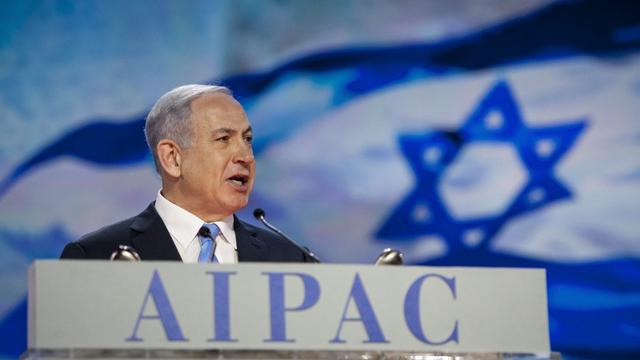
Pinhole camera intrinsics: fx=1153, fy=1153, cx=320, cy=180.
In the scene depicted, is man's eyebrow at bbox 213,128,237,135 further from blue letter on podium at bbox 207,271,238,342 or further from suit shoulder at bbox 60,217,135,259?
blue letter on podium at bbox 207,271,238,342

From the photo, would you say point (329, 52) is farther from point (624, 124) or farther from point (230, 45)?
point (624, 124)

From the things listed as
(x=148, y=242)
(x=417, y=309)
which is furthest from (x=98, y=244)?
(x=417, y=309)

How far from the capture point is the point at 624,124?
4.87 meters

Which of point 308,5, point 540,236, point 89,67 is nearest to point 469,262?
point 540,236

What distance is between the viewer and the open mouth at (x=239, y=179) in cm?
331

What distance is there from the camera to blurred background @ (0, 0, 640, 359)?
4.57 meters

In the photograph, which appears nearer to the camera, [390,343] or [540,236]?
[390,343]

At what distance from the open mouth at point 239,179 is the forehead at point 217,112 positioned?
0.14 metres

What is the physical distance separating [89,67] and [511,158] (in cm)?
176

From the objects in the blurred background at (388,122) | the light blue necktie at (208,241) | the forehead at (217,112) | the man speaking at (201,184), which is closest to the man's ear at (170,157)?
the man speaking at (201,184)

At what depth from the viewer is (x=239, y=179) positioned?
3334 mm

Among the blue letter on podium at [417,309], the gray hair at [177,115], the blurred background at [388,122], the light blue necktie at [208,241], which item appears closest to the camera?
the blue letter on podium at [417,309]

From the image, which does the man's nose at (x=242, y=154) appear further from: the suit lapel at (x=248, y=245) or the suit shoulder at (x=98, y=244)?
the suit shoulder at (x=98, y=244)

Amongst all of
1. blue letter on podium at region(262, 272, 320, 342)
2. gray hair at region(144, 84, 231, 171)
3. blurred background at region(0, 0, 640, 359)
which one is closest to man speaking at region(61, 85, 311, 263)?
gray hair at region(144, 84, 231, 171)
